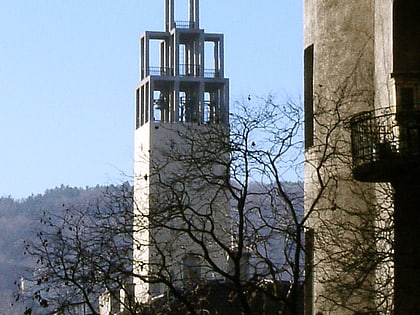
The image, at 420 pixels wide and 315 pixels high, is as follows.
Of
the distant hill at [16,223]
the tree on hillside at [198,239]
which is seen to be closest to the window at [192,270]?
the tree on hillside at [198,239]

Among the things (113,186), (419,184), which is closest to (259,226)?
(419,184)

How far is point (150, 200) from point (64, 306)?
2799 mm

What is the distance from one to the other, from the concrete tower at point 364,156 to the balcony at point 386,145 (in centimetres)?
2

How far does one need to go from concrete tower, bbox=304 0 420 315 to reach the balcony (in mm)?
18

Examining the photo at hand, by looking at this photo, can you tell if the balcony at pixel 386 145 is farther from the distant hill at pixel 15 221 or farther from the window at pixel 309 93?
the distant hill at pixel 15 221

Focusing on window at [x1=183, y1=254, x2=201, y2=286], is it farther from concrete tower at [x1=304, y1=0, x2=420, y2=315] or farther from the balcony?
the balcony

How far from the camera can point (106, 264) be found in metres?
34.0

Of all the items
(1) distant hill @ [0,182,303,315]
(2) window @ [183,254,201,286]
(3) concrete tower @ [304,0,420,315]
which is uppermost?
(1) distant hill @ [0,182,303,315]

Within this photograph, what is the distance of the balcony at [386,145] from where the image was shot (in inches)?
1195

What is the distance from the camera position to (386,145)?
100ft

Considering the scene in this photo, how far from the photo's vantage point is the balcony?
30.3 meters

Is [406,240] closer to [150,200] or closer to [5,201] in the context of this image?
[150,200]

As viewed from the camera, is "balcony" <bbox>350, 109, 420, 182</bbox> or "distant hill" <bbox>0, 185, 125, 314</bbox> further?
"distant hill" <bbox>0, 185, 125, 314</bbox>

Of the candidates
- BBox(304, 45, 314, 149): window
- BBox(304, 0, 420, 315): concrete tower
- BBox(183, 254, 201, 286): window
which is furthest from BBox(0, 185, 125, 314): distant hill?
BBox(183, 254, 201, 286): window
